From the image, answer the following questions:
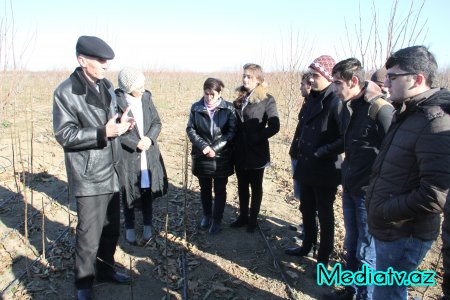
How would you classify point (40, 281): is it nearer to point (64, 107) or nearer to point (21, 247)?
point (21, 247)

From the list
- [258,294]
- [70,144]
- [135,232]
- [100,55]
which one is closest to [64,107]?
[70,144]

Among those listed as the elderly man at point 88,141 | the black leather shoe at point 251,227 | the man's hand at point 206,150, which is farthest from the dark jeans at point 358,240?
the elderly man at point 88,141

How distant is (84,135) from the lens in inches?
90.9

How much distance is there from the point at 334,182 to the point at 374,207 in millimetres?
956

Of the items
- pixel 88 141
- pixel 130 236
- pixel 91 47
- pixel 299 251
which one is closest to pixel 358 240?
pixel 299 251

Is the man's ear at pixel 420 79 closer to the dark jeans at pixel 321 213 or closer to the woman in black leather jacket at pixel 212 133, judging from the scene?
the dark jeans at pixel 321 213

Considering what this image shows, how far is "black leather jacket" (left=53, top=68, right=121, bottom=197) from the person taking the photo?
90.8 inches

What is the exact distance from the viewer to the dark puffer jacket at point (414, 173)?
59.8 inches

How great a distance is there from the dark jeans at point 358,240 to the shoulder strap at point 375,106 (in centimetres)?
61

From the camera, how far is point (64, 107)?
7.64 feet

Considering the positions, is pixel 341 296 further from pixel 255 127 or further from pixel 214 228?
pixel 255 127

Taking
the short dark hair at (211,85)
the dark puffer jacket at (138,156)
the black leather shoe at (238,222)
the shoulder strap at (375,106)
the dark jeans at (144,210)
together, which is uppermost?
the short dark hair at (211,85)

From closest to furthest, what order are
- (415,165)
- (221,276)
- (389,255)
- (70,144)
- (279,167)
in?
(415,165) → (389,255) → (70,144) → (221,276) → (279,167)

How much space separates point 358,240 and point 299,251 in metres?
1.01
